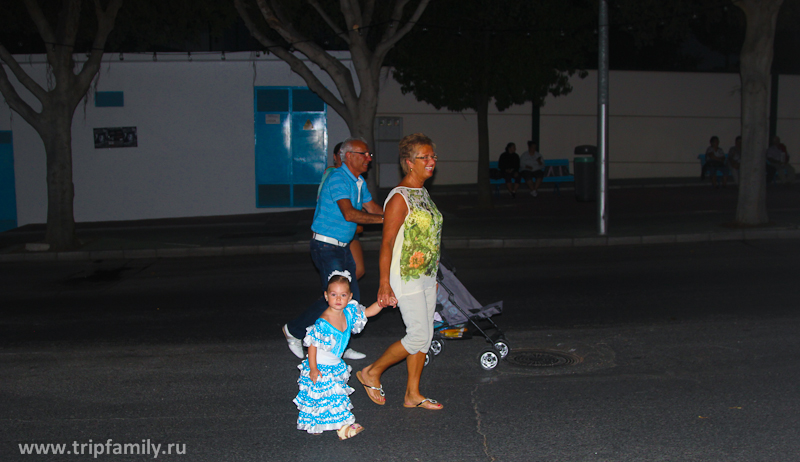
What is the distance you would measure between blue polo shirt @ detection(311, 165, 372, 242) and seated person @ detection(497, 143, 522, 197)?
14.5 meters

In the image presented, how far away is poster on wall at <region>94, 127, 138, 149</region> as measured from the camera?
19.3 m

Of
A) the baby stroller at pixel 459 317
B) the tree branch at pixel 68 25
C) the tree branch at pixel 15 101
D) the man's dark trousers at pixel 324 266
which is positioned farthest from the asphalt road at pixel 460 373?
the tree branch at pixel 68 25

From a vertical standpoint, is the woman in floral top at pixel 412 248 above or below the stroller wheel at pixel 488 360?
above

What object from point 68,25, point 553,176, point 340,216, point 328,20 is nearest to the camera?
point 340,216

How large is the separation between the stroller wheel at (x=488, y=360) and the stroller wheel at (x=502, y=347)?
0.10m

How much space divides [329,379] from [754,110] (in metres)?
12.0

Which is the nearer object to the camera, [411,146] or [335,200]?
[411,146]

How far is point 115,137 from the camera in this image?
19328 millimetres

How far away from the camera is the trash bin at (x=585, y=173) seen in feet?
61.0

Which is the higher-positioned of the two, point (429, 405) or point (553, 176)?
point (553, 176)

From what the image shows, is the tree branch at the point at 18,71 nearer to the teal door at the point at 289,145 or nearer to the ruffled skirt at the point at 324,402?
the teal door at the point at 289,145

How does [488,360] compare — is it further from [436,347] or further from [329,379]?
[329,379]

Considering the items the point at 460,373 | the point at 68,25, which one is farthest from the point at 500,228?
the point at 68,25

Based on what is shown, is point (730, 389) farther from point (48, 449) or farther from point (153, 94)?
point (153, 94)
